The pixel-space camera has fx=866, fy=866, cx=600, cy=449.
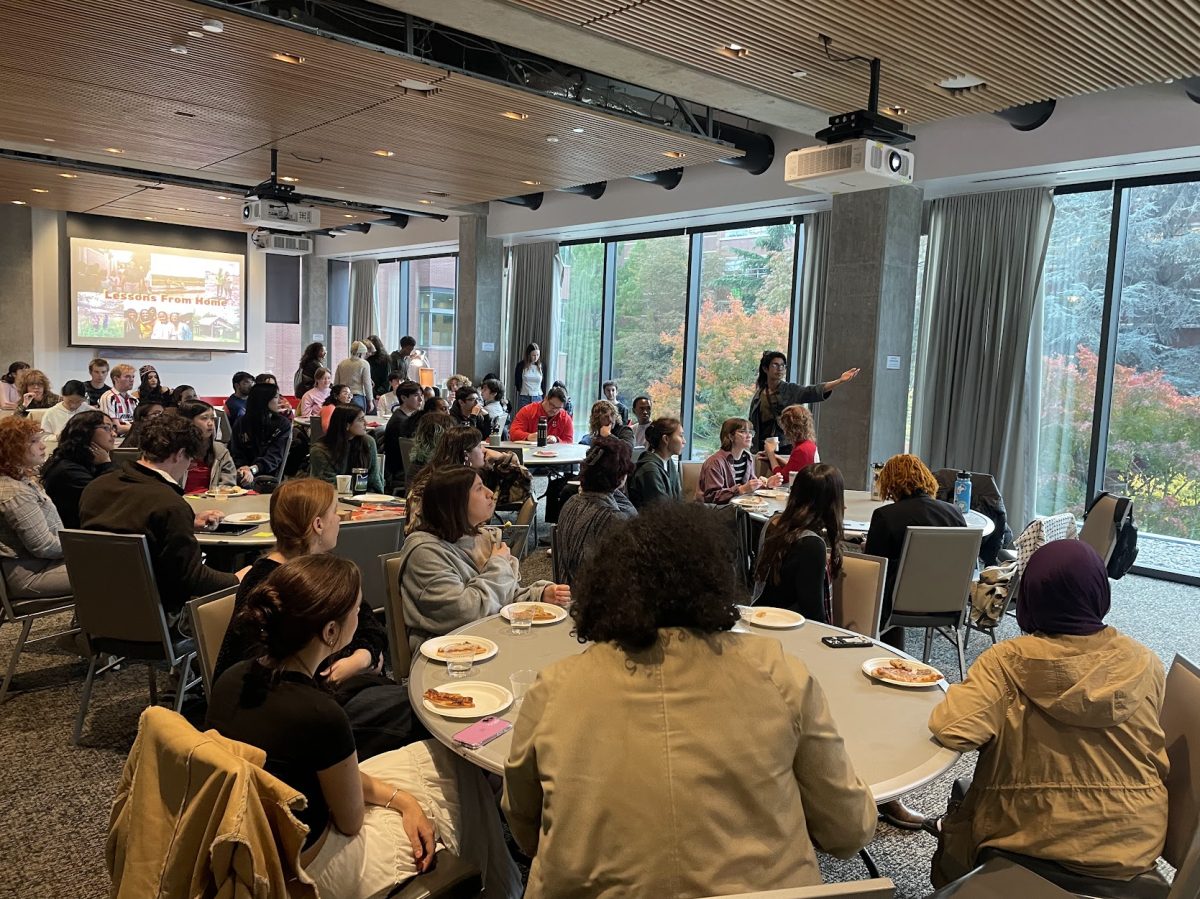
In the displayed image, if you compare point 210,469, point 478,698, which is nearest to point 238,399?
Result: point 210,469

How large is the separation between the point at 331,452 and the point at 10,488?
197cm

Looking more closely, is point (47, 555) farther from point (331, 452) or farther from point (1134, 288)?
point (1134, 288)

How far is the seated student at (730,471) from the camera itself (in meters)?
5.65

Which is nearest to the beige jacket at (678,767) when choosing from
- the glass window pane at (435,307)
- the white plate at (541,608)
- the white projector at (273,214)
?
the white plate at (541,608)

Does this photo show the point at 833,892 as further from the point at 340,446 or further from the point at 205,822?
the point at 340,446

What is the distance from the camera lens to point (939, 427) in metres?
7.97

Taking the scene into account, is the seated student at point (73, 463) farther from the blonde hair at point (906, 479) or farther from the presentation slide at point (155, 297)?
the presentation slide at point (155, 297)

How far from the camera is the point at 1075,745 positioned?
76.5 inches

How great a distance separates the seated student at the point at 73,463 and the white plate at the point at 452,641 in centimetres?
306

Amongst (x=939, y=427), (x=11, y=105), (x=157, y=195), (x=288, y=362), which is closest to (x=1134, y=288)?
(x=939, y=427)

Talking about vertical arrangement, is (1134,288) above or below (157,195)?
below

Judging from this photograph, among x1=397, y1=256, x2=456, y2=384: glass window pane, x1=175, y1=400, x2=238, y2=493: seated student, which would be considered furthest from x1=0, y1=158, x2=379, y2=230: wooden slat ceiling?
x1=175, y1=400, x2=238, y2=493: seated student

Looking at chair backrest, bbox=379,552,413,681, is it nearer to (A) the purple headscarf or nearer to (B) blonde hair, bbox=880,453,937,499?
(A) the purple headscarf

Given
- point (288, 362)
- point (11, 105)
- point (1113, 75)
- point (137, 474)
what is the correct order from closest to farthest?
point (137, 474), point (1113, 75), point (11, 105), point (288, 362)
